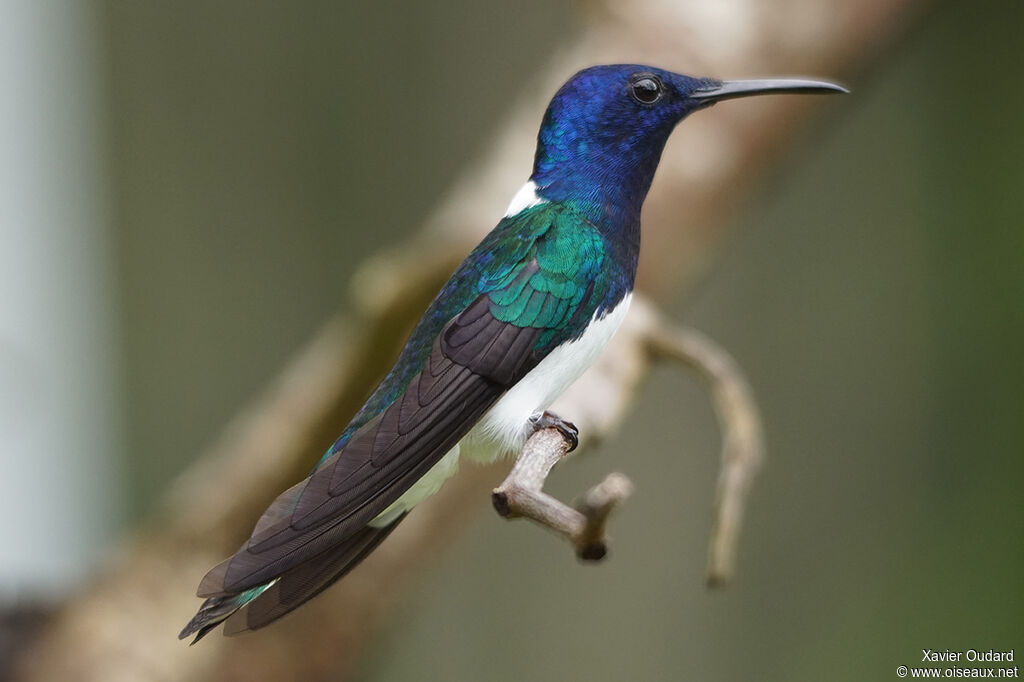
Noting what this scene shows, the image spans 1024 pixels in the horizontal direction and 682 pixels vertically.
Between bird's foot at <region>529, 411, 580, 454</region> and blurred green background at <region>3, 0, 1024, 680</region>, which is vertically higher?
blurred green background at <region>3, 0, 1024, 680</region>

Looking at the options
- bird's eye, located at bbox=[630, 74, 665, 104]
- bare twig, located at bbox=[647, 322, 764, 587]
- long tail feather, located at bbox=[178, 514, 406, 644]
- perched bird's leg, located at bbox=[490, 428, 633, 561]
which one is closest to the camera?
perched bird's leg, located at bbox=[490, 428, 633, 561]

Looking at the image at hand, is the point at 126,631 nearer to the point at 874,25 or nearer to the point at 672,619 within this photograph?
the point at 672,619

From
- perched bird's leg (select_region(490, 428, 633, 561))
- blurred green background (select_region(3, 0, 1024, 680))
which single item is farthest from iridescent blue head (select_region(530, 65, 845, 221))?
blurred green background (select_region(3, 0, 1024, 680))

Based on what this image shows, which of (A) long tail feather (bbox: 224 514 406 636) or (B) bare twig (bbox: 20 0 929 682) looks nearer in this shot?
(A) long tail feather (bbox: 224 514 406 636)

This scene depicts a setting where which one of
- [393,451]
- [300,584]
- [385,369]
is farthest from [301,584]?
[385,369]

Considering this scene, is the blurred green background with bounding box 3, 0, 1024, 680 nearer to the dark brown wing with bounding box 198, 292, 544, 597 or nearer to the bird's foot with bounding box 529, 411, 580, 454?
the bird's foot with bounding box 529, 411, 580, 454

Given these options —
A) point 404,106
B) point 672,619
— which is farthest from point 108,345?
point 672,619
